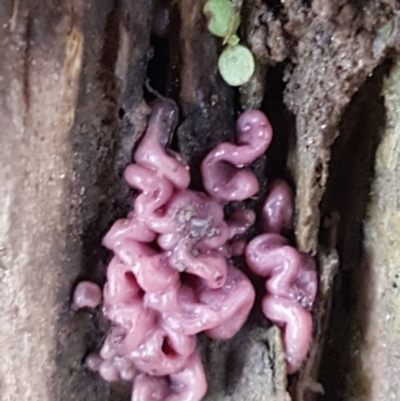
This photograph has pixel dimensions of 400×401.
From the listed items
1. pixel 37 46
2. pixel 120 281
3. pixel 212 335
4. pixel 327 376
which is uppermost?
pixel 37 46

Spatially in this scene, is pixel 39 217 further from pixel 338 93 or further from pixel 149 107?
pixel 338 93

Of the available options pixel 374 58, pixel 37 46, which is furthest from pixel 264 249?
pixel 37 46

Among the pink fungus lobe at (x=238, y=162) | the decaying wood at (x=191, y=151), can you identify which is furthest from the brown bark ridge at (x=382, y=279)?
the pink fungus lobe at (x=238, y=162)

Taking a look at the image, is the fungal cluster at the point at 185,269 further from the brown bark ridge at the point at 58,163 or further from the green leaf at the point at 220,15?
the green leaf at the point at 220,15

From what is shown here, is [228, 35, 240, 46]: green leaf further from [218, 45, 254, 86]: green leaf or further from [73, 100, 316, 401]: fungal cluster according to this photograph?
[73, 100, 316, 401]: fungal cluster

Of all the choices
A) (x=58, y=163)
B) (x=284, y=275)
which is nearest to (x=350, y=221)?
(x=284, y=275)

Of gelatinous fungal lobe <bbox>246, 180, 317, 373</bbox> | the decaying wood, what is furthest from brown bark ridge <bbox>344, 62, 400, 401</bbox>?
gelatinous fungal lobe <bbox>246, 180, 317, 373</bbox>
